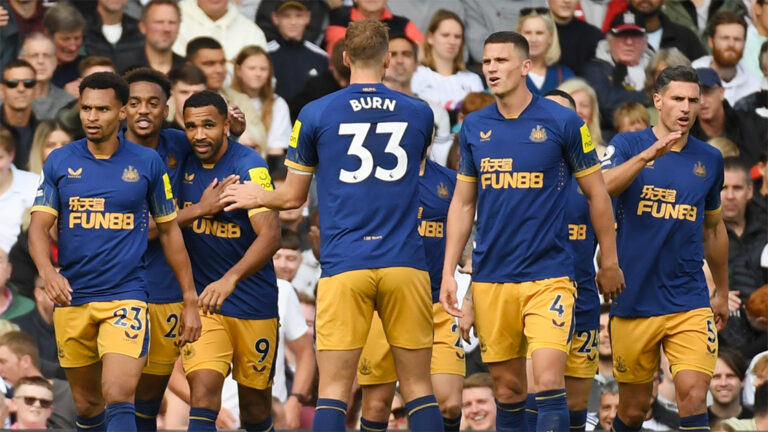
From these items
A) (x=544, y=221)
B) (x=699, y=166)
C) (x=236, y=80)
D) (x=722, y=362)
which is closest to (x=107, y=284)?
(x=544, y=221)

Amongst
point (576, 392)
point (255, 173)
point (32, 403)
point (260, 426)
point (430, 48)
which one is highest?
point (430, 48)

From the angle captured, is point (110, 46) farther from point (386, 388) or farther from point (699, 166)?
point (699, 166)

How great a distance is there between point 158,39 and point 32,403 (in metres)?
3.64

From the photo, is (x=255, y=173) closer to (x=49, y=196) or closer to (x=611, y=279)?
(x=49, y=196)

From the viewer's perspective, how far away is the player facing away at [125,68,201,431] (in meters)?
8.93

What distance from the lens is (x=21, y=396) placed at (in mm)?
11984

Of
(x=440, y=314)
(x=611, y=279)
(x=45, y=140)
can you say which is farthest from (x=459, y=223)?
(x=45, y=140)

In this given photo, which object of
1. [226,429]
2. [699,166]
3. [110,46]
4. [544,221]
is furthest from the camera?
[110,46]

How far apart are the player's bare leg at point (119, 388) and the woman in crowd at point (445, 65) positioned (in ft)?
18.2

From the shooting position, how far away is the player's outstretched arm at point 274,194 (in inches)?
298

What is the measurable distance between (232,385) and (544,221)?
197 inches

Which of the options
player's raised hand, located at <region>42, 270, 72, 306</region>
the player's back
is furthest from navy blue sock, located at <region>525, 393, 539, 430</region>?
player's raised hand, located at <region>42, 270, 72, 306</region>

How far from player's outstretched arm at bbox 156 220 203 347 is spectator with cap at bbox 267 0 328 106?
454cm

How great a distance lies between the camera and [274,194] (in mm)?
7703
